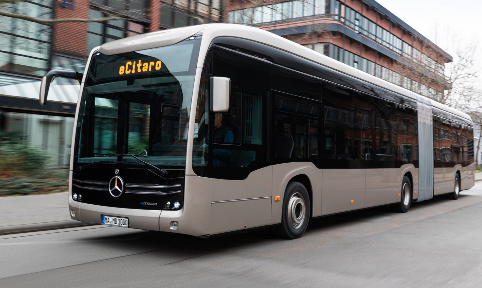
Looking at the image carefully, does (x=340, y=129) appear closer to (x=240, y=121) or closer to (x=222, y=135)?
(x=240, y=121)

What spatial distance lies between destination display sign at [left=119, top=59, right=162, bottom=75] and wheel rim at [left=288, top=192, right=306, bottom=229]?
304cm

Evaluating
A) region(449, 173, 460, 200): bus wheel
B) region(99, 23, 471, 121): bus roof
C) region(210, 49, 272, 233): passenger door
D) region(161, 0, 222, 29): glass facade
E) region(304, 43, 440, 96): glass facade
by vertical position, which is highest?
region(304, 43, 440, 96): glass facade

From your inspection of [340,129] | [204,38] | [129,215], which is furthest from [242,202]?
[340,129]

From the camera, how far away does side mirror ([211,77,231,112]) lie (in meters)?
5.98

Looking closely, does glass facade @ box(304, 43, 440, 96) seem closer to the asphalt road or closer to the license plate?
the asphalt road

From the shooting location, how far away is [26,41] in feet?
55.7

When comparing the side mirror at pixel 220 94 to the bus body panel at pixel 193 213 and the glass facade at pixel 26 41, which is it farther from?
the glass facade at pixel 26 41

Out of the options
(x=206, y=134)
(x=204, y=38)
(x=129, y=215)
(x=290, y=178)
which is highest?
(x=204, y=38)

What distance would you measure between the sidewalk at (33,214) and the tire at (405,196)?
774 centimetres

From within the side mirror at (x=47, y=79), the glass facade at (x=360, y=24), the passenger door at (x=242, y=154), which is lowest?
the passenger door at (x=242, y=154)

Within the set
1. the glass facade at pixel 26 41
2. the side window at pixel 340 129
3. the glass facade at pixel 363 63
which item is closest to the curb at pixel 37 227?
the side window at pixel 340 129

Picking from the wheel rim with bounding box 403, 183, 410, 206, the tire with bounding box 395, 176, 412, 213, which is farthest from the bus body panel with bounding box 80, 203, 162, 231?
the wheel rim with bounding box 403, 183, 410, 206

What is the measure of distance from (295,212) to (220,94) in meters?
2.84

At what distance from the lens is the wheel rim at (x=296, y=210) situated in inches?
309
